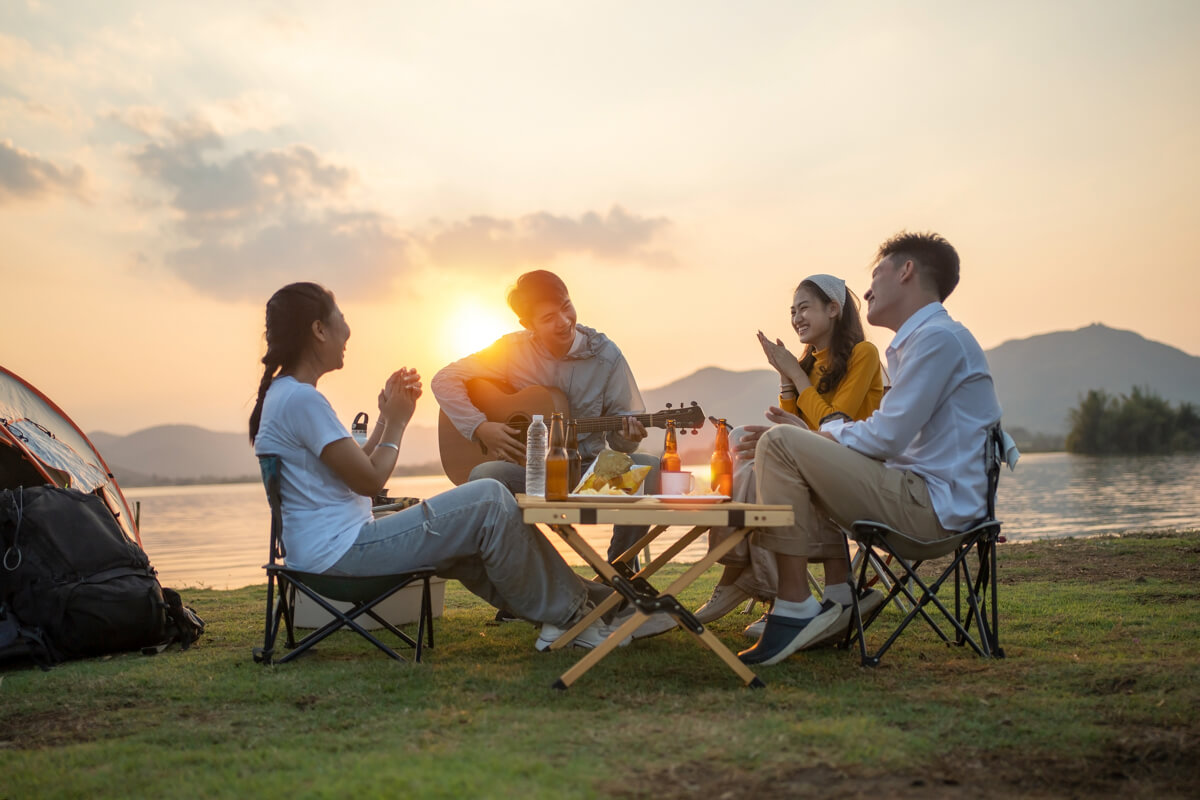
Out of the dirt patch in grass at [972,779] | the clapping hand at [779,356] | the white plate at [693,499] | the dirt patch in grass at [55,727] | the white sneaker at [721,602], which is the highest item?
the clapping hand at [779,356]

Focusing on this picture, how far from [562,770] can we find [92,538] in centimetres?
274

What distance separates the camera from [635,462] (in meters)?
4.41

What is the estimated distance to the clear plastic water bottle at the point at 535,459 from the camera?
365 centimetres

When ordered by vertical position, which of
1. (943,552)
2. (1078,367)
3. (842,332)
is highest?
(1078,367)

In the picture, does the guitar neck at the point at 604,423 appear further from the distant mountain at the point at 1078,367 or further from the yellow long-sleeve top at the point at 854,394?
the distant mountain at the point at 1078,367

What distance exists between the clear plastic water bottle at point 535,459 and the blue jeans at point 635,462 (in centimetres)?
72

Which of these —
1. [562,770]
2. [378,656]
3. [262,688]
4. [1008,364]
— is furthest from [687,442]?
[1008,364]

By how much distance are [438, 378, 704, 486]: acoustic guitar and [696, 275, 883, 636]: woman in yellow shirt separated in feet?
1.94

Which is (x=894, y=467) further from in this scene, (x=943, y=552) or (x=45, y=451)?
(x=45, y=451)

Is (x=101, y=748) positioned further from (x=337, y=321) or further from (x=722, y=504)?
(x=722, y=504)

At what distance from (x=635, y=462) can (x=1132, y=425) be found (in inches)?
1719

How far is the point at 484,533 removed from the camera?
337 cm

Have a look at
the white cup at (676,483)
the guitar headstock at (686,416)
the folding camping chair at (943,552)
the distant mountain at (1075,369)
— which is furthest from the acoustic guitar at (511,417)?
the distant mountain at (1075,369)

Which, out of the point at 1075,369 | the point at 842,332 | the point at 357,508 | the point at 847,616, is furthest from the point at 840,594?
the point at 1075,369
